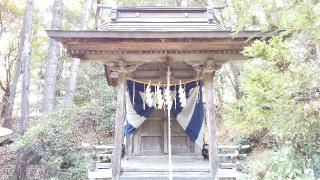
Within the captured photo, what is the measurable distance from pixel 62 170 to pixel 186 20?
5.13m

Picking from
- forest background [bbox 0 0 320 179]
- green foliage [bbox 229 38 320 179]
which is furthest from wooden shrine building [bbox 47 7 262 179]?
green foliage [bbox 229 38 320 179]

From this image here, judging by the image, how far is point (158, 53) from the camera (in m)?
6.21

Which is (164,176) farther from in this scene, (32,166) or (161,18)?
(32,166)

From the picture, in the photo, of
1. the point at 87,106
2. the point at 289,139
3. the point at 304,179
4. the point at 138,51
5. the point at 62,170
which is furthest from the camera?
the point at 87,106

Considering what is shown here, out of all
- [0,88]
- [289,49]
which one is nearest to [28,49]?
[289,49]

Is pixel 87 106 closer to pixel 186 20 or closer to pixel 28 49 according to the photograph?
pixel 28 49

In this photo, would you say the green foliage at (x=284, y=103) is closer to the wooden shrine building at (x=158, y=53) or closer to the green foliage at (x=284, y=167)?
the green foliage at (x=284, y=167)

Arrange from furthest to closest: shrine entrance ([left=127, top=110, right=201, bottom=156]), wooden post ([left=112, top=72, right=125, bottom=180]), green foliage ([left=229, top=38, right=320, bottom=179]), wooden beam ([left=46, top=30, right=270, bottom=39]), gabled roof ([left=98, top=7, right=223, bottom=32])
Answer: shrine entrance ([left=127, top=110, right=201, bottom=156])
gabled roof ([left=98, top=7, right=223, bottom=32])
wooden post ([left=112, top=72, right=125, bottom=180])
wooden beam ([left=46, top=30, right=270, bottom=39])
green foliage ([left=229, top=38, right=320, bottom=179])

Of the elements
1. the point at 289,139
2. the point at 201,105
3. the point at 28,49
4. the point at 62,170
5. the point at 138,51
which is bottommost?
the point at 62,170

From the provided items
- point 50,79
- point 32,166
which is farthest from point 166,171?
point 50,79

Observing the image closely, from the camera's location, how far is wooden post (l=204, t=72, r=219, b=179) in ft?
19.8

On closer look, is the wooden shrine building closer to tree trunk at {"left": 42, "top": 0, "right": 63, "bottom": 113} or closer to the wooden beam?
the wooden beam

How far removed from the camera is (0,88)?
18.6 metres

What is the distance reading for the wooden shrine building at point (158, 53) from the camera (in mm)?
5672
